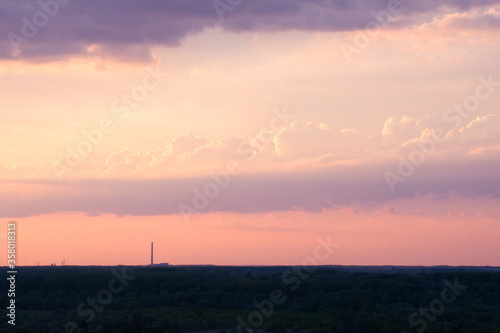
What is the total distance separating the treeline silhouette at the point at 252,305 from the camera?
4638 centimetres

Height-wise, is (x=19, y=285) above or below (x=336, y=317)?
above

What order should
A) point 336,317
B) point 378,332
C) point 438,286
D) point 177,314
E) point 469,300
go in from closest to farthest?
1. point 378,332
2. point 336,317
3. point 177,314
4. point 469,300
5. point 438,286

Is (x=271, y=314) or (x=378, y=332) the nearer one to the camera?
(x=378, y=332)

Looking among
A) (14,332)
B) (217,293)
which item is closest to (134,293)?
(217,293)

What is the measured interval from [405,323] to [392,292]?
22.1 metres

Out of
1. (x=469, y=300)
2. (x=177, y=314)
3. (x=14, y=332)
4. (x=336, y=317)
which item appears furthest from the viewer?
(x=469, y=300)

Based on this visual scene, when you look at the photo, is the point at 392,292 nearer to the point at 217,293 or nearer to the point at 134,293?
the point at 217,293

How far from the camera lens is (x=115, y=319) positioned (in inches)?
1870

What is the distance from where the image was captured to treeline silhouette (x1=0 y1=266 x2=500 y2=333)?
46375 millimetres

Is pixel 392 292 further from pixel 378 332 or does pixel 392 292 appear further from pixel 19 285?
pixel 19 285

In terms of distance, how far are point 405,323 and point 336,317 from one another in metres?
4.81

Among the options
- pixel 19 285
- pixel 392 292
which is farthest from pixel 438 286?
pixel 19 285

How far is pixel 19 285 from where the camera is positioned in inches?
3238

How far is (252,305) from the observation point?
66500 millimetres
